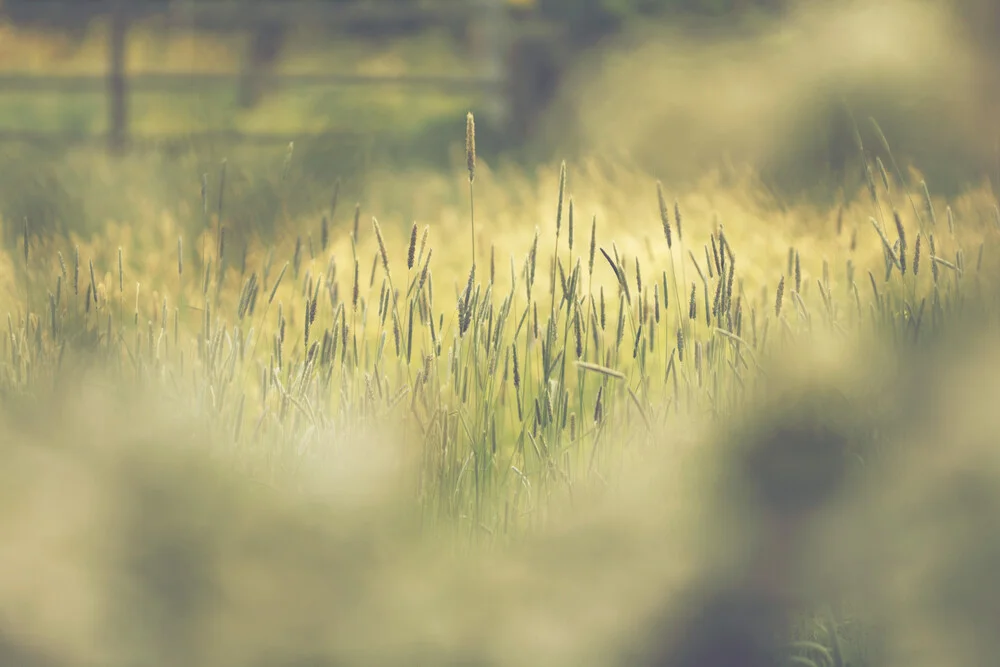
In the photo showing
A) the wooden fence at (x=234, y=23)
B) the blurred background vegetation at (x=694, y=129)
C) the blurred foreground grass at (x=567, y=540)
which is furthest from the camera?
the wooden fence at (x=234, y=23)

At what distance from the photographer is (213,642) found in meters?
0.47

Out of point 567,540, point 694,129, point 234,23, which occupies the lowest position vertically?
point 567,540

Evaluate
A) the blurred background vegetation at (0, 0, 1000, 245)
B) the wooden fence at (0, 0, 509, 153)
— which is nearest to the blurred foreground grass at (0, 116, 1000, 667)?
the blurred background vegetation at (0, 0, 1000, 245)

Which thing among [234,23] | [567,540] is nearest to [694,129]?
[567,540]

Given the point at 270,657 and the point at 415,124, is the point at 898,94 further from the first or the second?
the point at 415,124

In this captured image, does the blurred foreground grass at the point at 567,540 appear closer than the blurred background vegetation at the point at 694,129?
Yes

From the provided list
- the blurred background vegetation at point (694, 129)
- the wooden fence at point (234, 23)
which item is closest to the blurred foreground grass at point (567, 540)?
the blurred background vegetation at point (694, 129)

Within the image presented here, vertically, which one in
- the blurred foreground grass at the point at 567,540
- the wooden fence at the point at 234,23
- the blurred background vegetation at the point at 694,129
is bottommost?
the blurred foreground grass at the point at 567,540

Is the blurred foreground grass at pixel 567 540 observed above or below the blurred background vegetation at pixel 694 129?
below

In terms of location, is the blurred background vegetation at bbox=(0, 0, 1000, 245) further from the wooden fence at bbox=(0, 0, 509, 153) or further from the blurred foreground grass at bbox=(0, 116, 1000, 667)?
the wooden fence at bbox=(0, 0, 509, 153)

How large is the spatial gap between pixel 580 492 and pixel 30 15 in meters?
7.00

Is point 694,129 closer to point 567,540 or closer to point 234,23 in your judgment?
point 567,540

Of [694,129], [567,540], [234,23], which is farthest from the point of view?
[234,23]

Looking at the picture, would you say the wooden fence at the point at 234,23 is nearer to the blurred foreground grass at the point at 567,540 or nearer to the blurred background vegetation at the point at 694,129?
the blurred background vegetation at the point at 694,129
